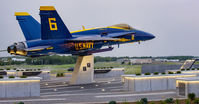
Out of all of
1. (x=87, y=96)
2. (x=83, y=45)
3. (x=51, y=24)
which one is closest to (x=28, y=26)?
(x=51, y=24)

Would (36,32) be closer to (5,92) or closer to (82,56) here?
(82,56)

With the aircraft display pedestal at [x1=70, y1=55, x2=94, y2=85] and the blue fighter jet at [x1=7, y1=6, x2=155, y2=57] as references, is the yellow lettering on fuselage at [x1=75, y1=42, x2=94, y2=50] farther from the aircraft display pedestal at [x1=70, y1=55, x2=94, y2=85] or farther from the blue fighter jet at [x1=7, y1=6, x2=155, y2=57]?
the aircraft display pedestal at [x1=70, y1=55, x2=94, y2=85]

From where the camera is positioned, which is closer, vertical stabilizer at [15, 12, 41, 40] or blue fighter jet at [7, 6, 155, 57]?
blue fighter jet at [7, 6, 155, 57]

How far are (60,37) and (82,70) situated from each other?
28.4 ft

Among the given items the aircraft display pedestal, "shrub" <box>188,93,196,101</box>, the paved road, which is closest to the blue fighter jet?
the aircraft display pedestal

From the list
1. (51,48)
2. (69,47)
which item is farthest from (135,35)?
(51,48)

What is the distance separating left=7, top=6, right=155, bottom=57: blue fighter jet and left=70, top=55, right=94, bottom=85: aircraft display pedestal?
132cm

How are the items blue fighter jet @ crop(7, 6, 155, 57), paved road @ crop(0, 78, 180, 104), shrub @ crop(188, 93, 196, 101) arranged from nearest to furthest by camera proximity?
shrub @ crop(188, 93, 196, 101) → paved road @ crop(0, 78, 180, 104) → blue fighter jet @ crop(7, 6, 155, 57)

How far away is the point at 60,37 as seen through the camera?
39.3 metres

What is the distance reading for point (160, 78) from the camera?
125 ft

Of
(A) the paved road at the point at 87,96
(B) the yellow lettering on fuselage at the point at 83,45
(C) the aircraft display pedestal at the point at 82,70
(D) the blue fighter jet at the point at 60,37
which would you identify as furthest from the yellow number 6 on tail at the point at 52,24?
(C) the aircraft display pedestal at the point at 82,70

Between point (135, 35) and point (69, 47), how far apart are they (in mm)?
12239

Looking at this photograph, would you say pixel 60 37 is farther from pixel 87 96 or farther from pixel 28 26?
pixel 87 96

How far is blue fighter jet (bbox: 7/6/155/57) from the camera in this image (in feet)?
121
